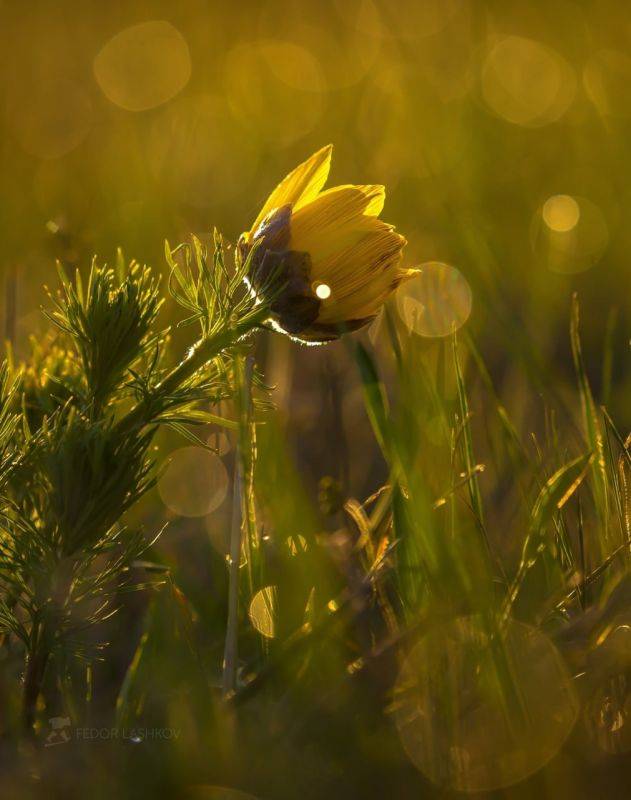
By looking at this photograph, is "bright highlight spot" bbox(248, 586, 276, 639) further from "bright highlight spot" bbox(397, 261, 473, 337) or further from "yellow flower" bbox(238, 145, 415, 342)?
"bright highlight spot" bbox(397, 261, 473, 337)

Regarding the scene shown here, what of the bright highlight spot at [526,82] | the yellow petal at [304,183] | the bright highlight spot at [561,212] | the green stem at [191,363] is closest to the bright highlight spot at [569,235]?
the bright highlight spot at [561,212]

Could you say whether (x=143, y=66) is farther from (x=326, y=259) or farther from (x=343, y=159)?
(x=326, y=259)

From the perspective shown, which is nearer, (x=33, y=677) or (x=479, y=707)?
(x=479, y=707)

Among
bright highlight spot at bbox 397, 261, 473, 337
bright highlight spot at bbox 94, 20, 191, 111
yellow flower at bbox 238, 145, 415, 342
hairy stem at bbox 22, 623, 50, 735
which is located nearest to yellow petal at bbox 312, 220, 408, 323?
yellow flower at bbox 238, 145, 415, 342

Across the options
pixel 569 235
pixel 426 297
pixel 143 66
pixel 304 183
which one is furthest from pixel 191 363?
pixel 143 66

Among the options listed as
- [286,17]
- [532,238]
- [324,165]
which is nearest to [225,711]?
[324,165]

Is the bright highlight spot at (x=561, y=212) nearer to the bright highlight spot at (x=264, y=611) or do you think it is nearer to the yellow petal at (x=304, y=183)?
the yellow petal at (x=304, y=183)
